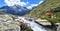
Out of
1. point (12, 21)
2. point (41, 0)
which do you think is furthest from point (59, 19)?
point (12, 21)

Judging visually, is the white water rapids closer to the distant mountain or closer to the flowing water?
the flowing water

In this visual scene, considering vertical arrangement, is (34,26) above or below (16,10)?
below

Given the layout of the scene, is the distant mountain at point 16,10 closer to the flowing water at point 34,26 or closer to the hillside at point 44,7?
the hillside at point 44,7

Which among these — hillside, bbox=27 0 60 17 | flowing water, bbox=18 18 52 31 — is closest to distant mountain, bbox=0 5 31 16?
hillside, bbox=27 0 60 17

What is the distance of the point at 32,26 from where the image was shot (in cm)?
809

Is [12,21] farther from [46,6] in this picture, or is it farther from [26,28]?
[46,6]

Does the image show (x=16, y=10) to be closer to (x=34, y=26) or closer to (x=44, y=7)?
(x=34, y=26)

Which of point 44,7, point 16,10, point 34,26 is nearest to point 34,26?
point 34,26

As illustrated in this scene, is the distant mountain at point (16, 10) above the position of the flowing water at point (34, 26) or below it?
above

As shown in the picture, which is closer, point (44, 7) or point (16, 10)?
point (16, 10)

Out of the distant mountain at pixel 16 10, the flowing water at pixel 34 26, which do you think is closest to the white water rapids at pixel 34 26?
the flowing water at pixel 34 26

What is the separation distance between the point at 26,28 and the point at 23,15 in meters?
0.68

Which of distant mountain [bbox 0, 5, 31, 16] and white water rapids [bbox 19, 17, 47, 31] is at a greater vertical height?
distant mountain [bbox 0, 5, 31, 16]

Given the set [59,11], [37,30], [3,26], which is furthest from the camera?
[59,11]
